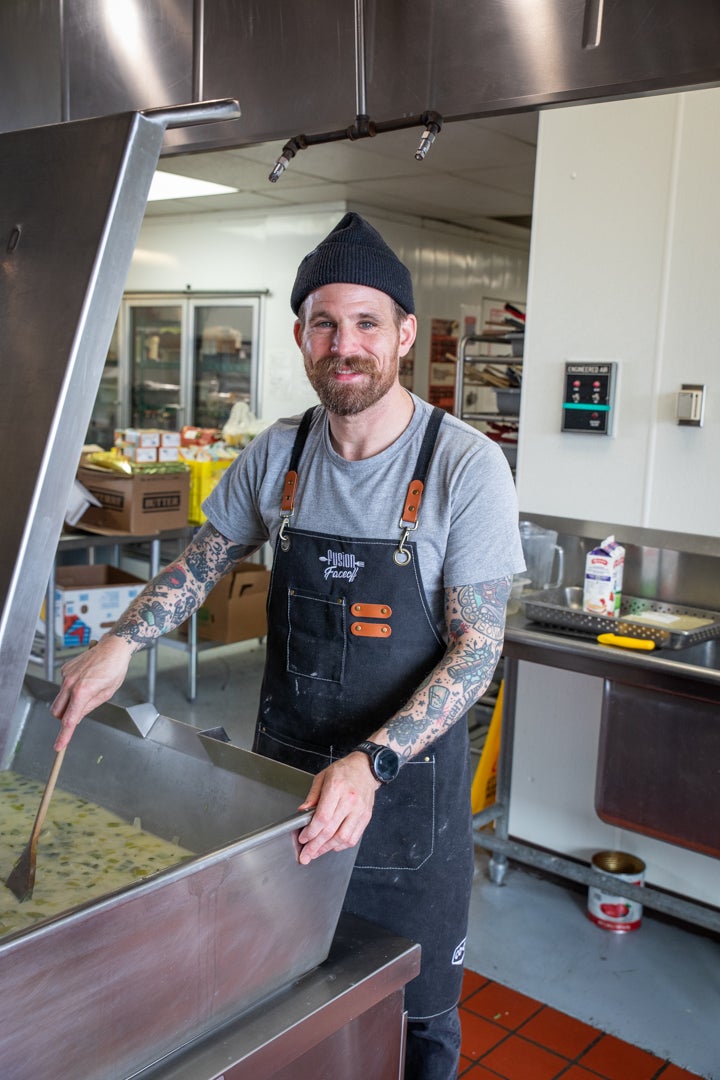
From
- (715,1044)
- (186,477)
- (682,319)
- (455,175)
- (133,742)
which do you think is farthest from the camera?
(455,175)

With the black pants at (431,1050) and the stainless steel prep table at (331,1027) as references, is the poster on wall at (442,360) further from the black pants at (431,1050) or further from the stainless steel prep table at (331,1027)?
the stainless steel prep table at (331,1027)

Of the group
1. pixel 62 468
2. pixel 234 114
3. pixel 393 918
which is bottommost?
pixel 393 918

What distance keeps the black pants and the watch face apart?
25.7 inches

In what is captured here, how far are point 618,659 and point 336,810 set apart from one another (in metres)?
1.76

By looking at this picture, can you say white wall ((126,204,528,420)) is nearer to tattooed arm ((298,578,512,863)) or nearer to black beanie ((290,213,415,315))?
black beanie ((290,213,415,315))

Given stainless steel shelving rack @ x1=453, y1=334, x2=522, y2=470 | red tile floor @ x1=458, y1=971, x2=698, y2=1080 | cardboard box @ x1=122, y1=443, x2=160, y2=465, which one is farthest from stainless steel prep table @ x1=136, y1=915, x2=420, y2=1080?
cardboard box @ x1=122, y1=443, x2=160, y2=465

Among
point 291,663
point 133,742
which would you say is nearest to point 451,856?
point 291,663

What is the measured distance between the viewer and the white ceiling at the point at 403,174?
4.91 meters

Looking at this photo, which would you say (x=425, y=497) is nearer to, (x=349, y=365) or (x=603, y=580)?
(x=349, y=365)

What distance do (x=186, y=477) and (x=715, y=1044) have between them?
3.61 meters

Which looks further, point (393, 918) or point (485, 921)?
point (485, 921)

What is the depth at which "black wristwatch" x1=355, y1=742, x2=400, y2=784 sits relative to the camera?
1372mm

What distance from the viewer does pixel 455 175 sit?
233 inches

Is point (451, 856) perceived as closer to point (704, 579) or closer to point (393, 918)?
point (393, 918)
